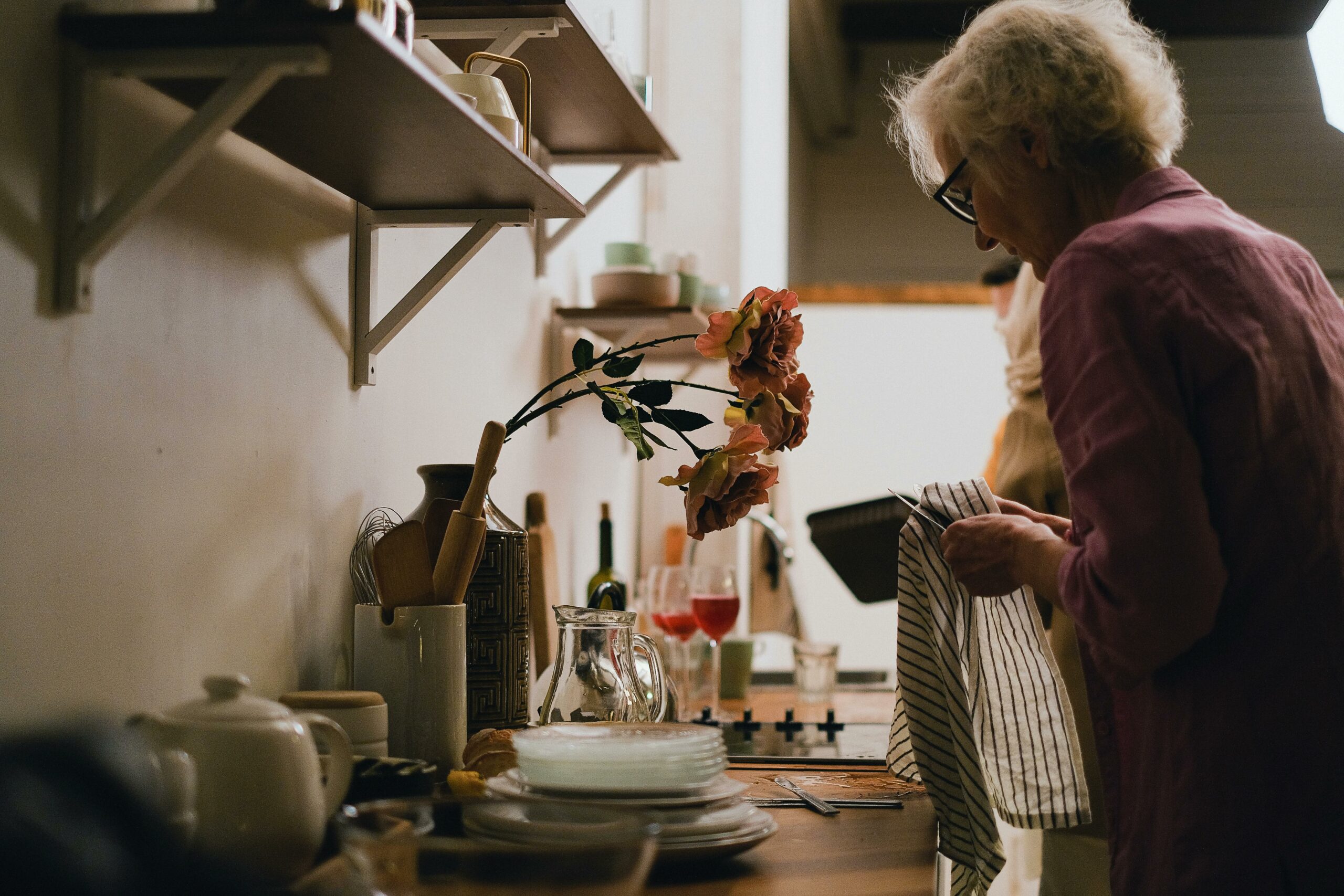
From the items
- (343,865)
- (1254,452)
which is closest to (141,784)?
(343,865)

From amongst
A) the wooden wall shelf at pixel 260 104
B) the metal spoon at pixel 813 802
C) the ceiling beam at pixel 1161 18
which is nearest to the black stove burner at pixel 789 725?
the metal spoon at pixel 813 802

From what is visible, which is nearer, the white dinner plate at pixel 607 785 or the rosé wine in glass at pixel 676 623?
the white dinner plate at pixel 607 785

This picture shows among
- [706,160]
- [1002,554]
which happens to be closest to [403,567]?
[1002,554]

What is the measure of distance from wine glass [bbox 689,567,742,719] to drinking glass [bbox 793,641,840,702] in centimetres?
17

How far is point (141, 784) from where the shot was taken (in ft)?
2.42

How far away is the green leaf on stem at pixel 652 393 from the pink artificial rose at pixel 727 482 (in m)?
0.09

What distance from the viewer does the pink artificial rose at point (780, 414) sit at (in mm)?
1314

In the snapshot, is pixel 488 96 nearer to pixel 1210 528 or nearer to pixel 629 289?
pixel 1210 528

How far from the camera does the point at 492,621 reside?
4.49 feet

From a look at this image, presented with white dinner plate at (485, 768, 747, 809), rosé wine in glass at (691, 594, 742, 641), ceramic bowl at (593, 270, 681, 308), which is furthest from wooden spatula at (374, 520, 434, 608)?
ceramic bowl at (593, 270, 681, 308)

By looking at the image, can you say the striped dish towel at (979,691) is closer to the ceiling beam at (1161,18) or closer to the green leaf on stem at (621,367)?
the green leaf on stem at (621,367)

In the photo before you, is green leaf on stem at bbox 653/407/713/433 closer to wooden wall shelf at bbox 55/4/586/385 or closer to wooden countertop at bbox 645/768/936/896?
wooden wall shelf at bbox 55/4/586/385

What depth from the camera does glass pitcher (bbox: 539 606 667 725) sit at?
4.35 feet

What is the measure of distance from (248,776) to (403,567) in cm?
40
